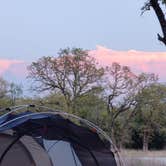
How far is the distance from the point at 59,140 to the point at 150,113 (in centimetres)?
4343

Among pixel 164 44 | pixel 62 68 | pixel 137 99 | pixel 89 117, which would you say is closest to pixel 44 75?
pixel 62 68

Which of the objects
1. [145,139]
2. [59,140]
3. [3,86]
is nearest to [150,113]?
[145,139]

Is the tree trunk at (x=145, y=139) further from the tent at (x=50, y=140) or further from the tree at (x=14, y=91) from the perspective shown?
the tent at (x=50, y=140)

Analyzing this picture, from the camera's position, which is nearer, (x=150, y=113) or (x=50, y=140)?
(x=50, y=140)

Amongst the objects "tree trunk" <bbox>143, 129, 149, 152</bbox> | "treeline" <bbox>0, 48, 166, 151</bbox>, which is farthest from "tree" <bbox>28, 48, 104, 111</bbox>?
"tree trunk" <bbox>143, 129, 149, 152</bbox>

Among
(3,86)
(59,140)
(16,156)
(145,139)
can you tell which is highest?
(3,86)

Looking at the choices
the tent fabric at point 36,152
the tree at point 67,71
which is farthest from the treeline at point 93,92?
the tent fabric at point 36,152

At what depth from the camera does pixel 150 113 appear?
54812mm

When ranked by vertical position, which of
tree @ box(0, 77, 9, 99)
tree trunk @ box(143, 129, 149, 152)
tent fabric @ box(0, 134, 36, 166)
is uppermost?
tree @ box(0, 77, 9, 99)

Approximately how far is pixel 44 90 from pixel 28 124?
32906 mm

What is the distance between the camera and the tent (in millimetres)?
10867

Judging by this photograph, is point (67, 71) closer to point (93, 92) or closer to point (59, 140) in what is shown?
point (93, 92)

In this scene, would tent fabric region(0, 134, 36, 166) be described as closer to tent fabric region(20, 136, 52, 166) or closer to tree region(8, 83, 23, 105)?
tent fabric region(20, 136, 52, 166)

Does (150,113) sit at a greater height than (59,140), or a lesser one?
lesser
